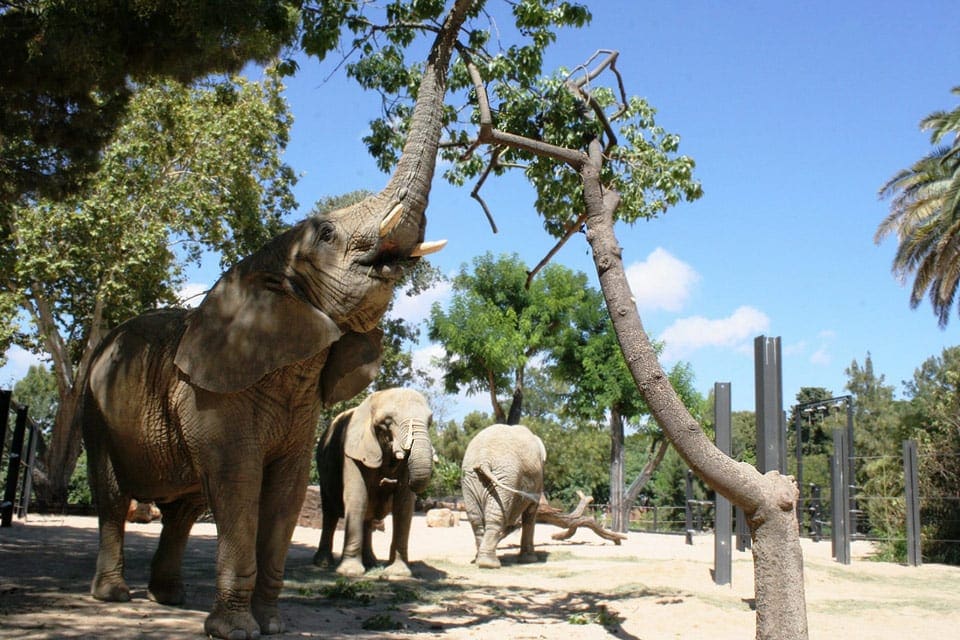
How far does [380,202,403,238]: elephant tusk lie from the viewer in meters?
5.53

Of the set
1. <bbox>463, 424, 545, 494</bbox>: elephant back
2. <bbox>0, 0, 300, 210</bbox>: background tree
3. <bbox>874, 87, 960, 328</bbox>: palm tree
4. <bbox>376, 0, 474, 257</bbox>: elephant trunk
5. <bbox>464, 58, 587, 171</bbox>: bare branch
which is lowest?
<bbox>463, 424, 545, 494</bbox>: elephant back

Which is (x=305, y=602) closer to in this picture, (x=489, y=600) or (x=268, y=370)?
(x=489, y=600)

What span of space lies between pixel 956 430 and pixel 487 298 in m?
19.4

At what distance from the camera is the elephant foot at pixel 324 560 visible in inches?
463

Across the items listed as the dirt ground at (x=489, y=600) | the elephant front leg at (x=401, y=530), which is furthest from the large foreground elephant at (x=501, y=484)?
the elephant front leg at (x=401, y=530)

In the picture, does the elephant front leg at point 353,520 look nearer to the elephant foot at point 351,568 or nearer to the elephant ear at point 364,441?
the elephant foot at point 351,568

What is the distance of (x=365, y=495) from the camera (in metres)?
11.2

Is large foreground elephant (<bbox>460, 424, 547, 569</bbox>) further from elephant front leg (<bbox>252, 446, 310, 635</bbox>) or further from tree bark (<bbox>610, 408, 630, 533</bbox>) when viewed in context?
tree bark (<bbox>610, 408, 630, 533</bbox>)

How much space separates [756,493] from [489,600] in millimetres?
4191

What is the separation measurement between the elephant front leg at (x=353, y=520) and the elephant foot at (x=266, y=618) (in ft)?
14.8

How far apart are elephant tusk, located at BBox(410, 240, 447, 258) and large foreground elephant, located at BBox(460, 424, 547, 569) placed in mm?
8410

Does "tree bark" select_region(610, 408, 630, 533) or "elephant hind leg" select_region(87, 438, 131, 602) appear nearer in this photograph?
"elephant hind leg" select_region(87, 438, 131, 602)

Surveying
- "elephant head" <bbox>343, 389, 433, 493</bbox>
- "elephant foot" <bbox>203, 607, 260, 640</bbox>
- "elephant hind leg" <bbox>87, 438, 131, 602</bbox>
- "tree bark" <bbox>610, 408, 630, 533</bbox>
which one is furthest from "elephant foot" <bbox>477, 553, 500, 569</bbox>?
"tree bark" <bbox>610, 408, 630, 533</bbox>

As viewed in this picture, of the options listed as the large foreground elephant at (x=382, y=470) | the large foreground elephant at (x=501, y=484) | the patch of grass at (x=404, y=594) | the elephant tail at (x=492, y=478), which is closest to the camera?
the patch of grass at (x=404, y=594)
